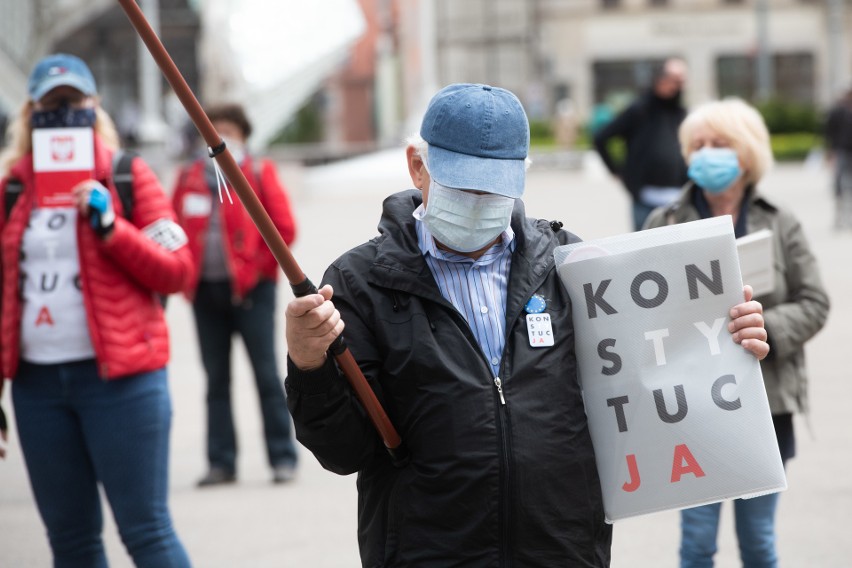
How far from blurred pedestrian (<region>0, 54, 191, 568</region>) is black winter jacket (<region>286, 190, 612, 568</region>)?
1.47m

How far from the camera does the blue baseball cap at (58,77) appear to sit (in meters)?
4.12

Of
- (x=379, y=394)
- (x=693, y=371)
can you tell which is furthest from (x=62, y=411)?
(x=693, y=371)

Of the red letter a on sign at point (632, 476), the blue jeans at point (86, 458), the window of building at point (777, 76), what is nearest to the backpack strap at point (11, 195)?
the blue jeans at point (86, 458)

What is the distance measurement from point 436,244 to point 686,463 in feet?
2.38

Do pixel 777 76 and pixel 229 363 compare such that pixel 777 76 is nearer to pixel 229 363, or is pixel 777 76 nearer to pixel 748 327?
pixel 229 363

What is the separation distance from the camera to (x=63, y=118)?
4172 mm

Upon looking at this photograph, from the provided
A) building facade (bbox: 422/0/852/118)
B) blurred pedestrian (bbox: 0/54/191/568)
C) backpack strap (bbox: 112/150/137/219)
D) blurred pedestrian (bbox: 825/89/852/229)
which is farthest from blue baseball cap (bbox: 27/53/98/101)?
building facade (bbox: 422/0/852/118)

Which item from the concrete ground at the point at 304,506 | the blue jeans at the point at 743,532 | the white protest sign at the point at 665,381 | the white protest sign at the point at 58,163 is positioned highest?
the white protest sign at the point at 58,163

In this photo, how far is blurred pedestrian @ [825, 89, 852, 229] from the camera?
698 inches

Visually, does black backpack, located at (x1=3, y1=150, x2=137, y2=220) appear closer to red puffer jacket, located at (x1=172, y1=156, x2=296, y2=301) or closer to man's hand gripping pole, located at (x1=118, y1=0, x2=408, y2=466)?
man's hand gripping pole, located at (x1=118, y1=0, x2=408, y2=466)

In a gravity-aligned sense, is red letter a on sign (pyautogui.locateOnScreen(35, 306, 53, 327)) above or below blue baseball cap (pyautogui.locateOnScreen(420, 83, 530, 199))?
below

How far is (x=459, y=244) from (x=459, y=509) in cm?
55

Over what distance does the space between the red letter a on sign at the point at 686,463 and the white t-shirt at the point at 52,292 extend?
2013 millimetres

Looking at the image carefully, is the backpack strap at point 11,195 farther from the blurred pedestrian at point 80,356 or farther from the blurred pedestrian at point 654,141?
the blurred pedestrian at point 654,141
